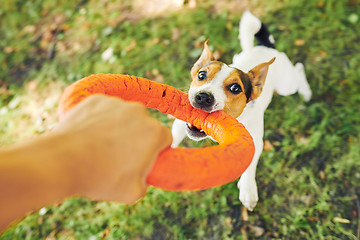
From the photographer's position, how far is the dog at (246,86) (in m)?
2.33

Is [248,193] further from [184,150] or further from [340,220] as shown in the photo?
[184,150]

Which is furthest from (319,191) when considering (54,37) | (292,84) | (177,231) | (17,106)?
(54,37)

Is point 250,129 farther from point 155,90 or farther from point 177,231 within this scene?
point 177,231

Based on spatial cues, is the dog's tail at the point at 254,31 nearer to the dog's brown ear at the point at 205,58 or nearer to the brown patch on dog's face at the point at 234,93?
the dog's brown ear at the point at 205,58

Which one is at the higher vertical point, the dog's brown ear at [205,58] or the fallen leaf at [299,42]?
the dog's brown ear at [205,58]

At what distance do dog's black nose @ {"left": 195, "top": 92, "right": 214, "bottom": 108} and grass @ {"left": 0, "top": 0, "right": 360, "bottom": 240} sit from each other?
4.67ft

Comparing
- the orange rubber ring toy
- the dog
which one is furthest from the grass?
Answer: the orange rubber ring toy

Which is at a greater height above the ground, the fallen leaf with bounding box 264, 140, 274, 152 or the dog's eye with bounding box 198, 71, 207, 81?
the dog's eye with bounding box 198, 71, 207, 81

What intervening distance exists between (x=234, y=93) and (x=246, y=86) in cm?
18

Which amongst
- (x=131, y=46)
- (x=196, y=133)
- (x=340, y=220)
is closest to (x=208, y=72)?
(x=196, y=133)

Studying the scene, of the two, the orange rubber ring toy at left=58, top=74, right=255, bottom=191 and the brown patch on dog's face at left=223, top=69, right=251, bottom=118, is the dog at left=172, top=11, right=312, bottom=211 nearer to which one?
the brown patch on dog's face at left=223, top=69, right=251, bottom=118

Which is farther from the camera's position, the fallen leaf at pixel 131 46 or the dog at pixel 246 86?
the fallen leaf at pixel 131 46

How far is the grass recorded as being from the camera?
3088 mm

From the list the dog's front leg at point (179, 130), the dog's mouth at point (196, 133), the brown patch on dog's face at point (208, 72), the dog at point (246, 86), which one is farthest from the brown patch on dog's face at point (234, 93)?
the dog's front leg at point (179, 130)
